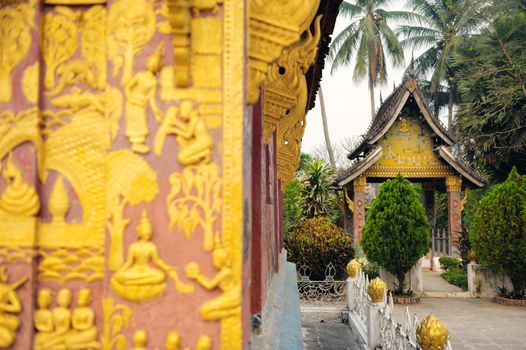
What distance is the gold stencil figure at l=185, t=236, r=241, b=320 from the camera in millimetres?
2377

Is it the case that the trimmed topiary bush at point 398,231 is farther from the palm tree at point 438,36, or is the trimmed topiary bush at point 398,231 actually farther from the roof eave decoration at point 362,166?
the palm tree at point 438,36

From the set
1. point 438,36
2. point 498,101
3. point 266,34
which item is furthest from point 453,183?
point 438,36

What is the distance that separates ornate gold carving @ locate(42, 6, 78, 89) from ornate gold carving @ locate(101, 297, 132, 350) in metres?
1.29

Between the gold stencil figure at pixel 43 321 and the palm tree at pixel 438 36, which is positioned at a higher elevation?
the palm tree at pixel 438 36

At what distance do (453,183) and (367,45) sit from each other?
54.5 ft

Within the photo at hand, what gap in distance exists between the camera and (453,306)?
14367mm

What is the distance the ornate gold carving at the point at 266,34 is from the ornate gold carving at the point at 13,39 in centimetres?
128

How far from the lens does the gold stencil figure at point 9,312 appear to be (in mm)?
2529

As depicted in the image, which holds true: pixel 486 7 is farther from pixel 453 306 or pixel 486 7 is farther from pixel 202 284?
pixel 202 284

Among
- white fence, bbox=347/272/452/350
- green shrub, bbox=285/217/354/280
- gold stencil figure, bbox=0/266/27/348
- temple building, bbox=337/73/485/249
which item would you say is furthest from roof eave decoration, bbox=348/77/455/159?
gold stencil figure, bbox=0/266/27/348

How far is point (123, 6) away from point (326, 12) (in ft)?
8.82

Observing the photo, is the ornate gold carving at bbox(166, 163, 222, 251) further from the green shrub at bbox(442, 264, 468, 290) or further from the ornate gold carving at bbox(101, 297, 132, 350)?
the green shrub at bbox(442, 264, 468, 290)

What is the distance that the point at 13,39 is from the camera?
105 inches

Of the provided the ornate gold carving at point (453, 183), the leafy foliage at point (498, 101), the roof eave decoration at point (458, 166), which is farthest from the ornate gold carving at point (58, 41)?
the leafy foliage at point (498, 101)
